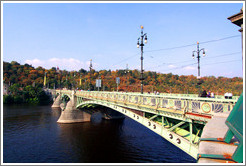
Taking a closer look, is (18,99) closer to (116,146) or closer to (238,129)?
(116,146)

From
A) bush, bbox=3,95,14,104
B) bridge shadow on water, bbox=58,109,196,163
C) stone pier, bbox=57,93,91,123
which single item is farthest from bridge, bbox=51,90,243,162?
bush, bbox=3,95,14,104

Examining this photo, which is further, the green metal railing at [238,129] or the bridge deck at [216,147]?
the bridge deck at [216,147]

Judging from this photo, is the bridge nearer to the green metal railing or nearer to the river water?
the green metal railing

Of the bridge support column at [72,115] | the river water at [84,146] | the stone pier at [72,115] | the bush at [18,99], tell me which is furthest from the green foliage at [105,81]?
the river water at [84,146]

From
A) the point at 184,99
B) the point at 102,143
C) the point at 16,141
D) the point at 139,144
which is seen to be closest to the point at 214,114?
the point at 184,99

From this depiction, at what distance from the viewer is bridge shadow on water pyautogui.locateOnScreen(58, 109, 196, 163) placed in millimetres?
18938

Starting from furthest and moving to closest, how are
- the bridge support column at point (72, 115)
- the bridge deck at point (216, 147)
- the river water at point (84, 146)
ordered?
the bridge support column at point (72, 115), the river water at point (84, 146), the bridge deck at point (216, 147)

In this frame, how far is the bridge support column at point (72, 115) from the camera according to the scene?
A: 118 feet

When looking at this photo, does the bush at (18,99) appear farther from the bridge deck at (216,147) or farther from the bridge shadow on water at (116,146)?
the bridge deck at (216,147)

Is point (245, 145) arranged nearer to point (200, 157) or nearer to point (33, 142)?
point (200, 157)

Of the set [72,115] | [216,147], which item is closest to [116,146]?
[72,115]

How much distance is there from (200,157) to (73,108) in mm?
35297

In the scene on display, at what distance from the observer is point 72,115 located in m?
36.2

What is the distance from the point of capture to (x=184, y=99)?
31.5 ft
